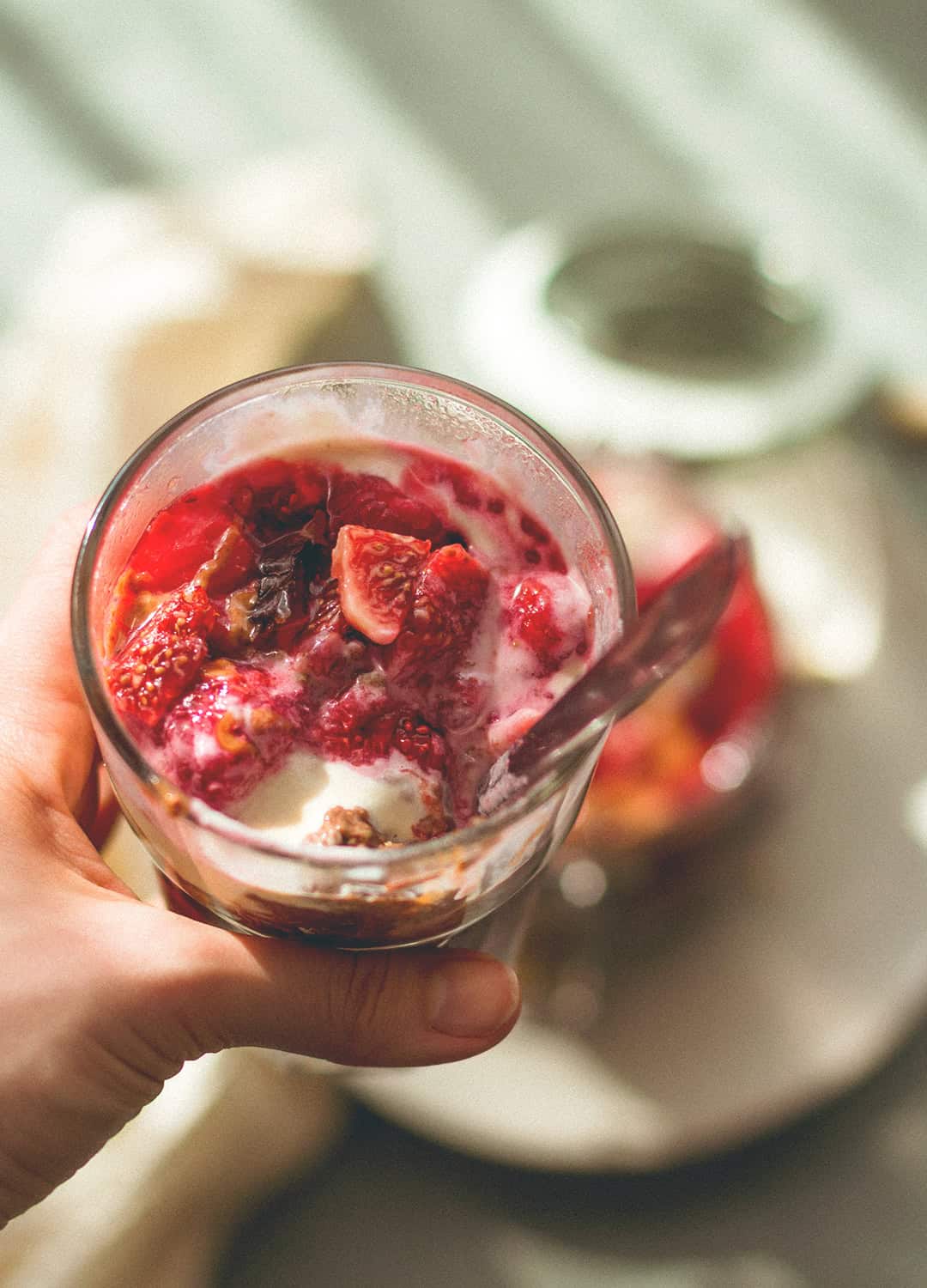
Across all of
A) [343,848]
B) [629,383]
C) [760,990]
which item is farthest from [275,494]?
[629,383]

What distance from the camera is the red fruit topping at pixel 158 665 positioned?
82cm

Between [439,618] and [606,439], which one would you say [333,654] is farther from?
[606,439]

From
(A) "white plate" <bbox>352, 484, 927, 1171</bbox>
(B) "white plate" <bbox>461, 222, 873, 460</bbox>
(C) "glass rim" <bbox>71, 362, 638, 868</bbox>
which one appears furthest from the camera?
(B) "white plate" <bbox>461, 222, 873, 460</bbox>

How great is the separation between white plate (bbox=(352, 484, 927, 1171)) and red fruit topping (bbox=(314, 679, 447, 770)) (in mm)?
883

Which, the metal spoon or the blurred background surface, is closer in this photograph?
the metal spoon

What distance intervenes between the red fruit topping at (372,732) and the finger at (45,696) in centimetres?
26

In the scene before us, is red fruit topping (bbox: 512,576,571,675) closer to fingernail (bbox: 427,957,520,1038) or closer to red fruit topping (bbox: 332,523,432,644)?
red fruit topping (bbox: 332,523,432,644)

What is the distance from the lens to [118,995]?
0.84 m

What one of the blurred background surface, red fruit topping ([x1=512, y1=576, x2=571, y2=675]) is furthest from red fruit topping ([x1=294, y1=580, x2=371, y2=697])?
the blurred background surface

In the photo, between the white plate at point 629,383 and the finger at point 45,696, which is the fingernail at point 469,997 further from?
the white plate at point 629,383

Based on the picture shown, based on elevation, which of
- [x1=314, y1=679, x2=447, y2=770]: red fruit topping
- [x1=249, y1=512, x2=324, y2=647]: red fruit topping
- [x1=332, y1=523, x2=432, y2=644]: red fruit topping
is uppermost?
[x1=332, y1=523, x2=432, y2=644]: red fruit topping

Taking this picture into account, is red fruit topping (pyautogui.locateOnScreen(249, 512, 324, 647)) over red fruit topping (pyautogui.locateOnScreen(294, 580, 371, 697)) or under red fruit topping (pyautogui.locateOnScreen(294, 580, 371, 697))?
over

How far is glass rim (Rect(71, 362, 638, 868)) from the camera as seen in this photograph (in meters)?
0.72

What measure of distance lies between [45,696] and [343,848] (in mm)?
367
